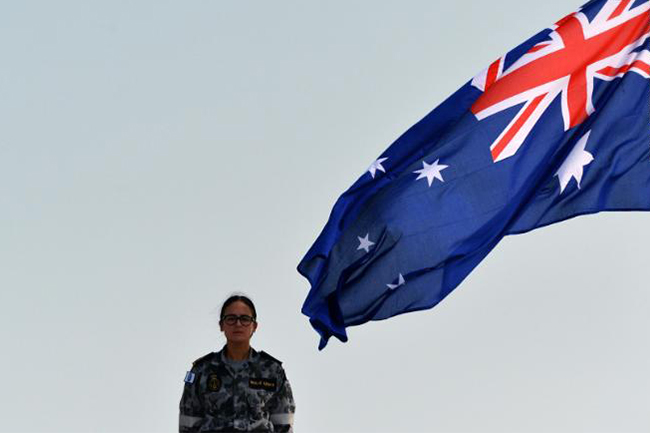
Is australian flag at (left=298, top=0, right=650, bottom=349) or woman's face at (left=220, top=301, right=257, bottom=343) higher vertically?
australian flag at (left=298, top=0, right=650, bottom=349)

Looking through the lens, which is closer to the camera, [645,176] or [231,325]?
Result: [231,325]

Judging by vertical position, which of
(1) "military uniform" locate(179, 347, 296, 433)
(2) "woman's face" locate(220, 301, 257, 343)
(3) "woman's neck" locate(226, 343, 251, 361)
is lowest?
(1) "military uniform" locate(179, 347, 296, 433)

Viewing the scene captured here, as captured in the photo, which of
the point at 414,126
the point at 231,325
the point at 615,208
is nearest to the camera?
the point at 231,325

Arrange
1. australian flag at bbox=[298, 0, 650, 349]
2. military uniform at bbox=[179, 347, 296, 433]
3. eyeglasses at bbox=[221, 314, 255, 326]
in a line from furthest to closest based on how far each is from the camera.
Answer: australian flag at bbox=[298, 0, 650, 349]
military uniform at bbox=[179, 347, 296, 433]
eyeglasses at bbox=[221, 314, 255, 326]

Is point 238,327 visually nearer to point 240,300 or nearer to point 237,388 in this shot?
point 240,300

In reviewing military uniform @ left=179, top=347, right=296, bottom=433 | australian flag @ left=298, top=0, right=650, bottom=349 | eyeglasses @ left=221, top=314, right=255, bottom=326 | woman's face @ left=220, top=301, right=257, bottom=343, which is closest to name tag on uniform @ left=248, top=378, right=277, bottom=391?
military uniform @ left=179, top=347, right=296, bottom=433

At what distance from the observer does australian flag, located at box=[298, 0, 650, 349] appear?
44.3 feet

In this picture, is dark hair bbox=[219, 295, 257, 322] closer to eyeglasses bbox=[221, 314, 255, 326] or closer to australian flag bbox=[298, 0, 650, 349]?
eyeglasses bbox=[221, 314, 255, 326]

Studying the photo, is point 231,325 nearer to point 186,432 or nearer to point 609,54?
point 186,432

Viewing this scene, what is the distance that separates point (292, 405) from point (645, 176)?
5.03 meters

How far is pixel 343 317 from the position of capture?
1362 centimetres

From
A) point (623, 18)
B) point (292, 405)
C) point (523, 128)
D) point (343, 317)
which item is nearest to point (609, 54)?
point (623, 18)

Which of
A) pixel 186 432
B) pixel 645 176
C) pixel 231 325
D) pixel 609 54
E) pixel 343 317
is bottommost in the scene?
pixel 186 432

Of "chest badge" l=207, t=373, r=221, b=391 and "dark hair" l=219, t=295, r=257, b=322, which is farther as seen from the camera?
"chest badge" l=207, t=373, r=221, b=391
